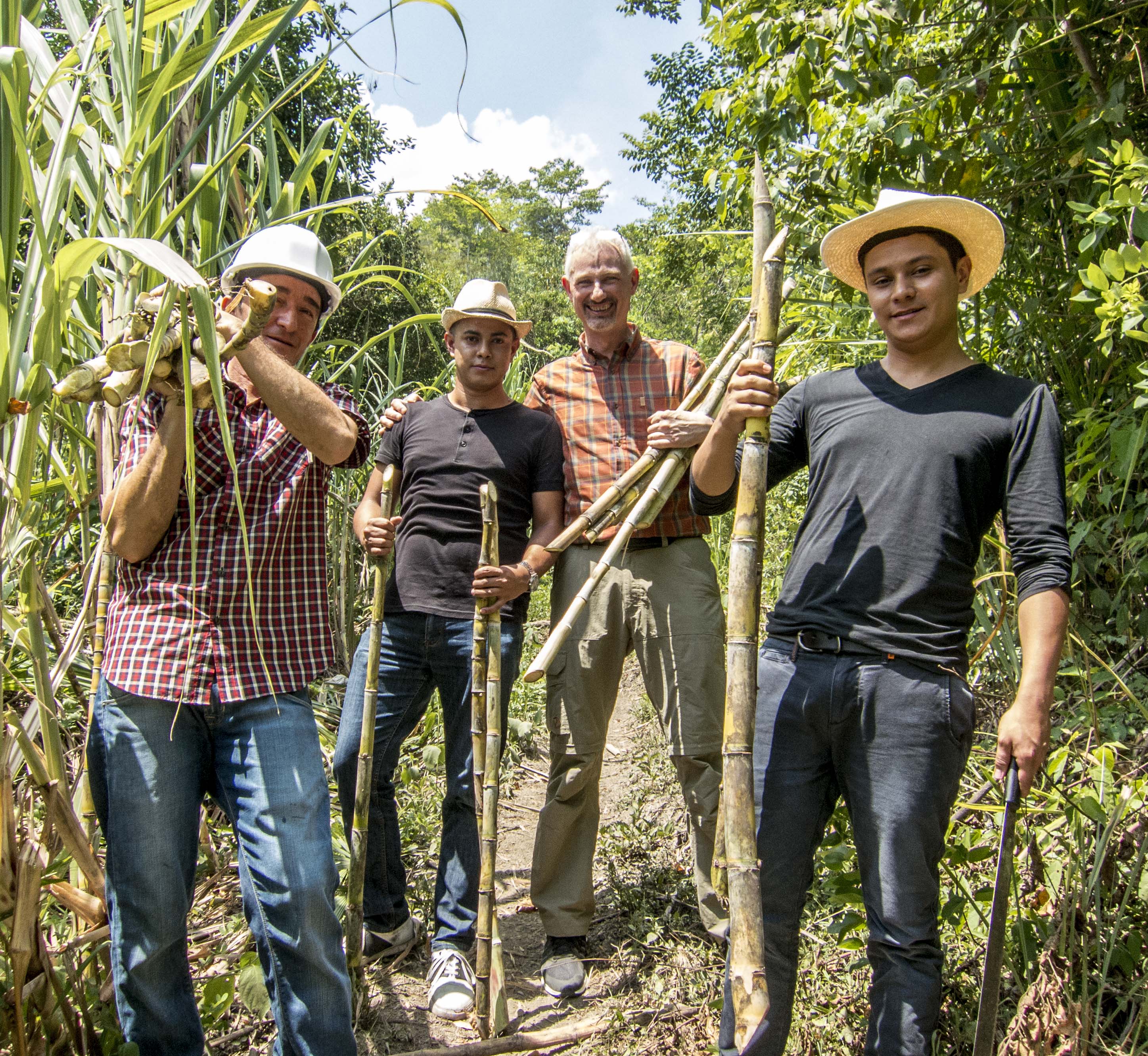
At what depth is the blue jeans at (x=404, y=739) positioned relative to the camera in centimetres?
260

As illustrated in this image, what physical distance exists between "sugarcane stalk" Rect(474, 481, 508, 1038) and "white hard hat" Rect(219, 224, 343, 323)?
0.68 metres

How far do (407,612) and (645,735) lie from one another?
2.19 m

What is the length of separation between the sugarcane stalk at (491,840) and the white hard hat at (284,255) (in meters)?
0.68

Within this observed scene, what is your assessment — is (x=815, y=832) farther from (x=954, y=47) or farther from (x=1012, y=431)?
(x=954, y=47)

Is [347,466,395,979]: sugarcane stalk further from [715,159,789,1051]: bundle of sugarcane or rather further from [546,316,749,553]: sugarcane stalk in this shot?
[715,159,789,1051]: bundle of sugarcane

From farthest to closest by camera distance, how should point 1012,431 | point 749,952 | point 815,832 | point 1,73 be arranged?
point 815,832
point 1012,431
point 749,952
point 1,73

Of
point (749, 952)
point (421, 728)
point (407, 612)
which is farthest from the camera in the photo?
point (421, 728)

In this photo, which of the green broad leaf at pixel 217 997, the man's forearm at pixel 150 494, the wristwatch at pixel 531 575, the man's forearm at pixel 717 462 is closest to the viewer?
the man's forearm at pixel 150 494

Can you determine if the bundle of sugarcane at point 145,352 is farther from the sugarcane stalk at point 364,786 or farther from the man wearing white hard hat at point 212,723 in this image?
the sugarcane stalk at point 364,786

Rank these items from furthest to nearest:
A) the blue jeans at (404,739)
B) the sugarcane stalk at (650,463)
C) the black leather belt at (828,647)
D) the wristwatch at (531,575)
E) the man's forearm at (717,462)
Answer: the blue jeans at (404,739) < the wristwatch at (531,575) < the sugarcane stalk at (650,463) < the man's forearm at (717,462) < the black leather belt at (828,647)

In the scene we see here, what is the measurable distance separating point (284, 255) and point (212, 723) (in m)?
0.93

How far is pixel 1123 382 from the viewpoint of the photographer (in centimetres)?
232

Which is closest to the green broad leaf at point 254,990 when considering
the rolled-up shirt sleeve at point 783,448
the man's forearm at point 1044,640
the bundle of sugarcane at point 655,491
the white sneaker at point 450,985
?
the white sneaker at point 450,985

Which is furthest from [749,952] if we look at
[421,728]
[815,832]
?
[421,728]
